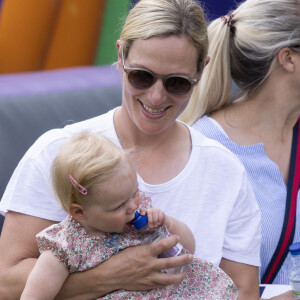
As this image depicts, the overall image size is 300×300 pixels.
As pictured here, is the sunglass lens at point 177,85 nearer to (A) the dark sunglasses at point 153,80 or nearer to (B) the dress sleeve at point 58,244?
(A) the dark sunglasses at point 153,80

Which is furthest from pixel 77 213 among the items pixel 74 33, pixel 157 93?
pixel 74 33

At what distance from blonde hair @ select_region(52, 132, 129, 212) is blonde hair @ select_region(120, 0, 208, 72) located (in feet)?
1.08

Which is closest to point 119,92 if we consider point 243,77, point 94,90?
point 94,90

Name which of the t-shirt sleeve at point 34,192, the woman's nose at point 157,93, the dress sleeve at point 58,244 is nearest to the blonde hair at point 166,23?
the woman's nose at point 157,93

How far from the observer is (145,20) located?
2143 millimetres

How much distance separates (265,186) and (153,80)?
0.88m

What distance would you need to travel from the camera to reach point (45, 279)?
6.41 feet

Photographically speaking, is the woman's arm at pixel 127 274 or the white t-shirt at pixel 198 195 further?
the white t-shirt at pixel 198 195

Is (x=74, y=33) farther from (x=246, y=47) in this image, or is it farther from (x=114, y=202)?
(x=114, y=202)

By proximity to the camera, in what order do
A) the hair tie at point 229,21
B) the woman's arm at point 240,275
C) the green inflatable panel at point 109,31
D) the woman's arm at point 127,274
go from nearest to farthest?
the woman's arm at point 127,274
the woman's arm at point 240,275
the hair tie at point 229,21
the green inflatable panel at point 109,31

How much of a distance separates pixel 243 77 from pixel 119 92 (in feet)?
1.91

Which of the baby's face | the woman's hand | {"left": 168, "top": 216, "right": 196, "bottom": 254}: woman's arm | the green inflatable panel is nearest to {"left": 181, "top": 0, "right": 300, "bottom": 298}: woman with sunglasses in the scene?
{"left": 168, "top": 216, "right": 196, "bottom": 254}: woman's arm

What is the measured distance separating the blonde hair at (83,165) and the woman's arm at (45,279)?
5.4 inches

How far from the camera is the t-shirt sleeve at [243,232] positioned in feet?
7.42
